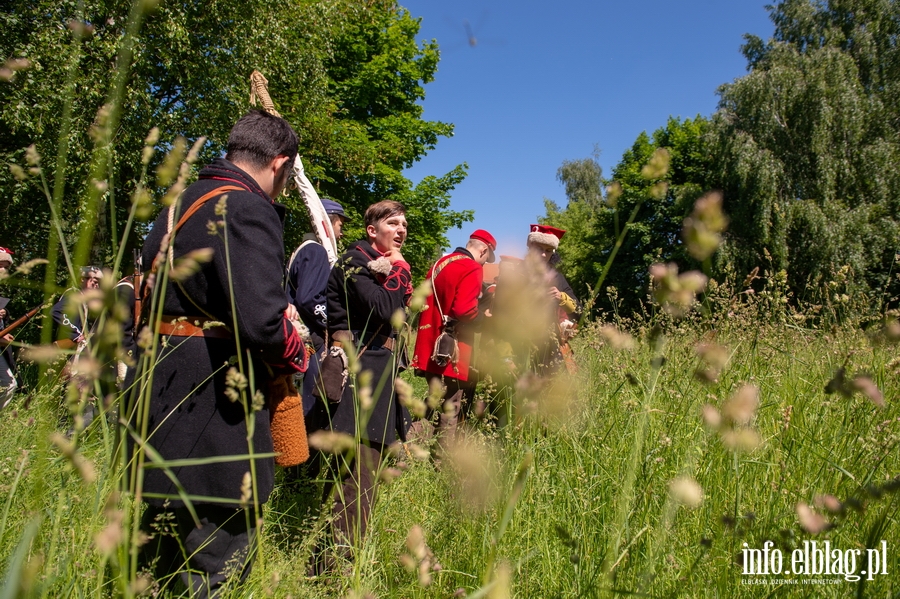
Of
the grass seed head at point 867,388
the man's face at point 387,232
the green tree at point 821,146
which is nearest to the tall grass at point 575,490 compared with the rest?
the grass seed head at point 867,388

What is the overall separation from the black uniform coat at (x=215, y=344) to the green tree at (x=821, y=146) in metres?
19.9

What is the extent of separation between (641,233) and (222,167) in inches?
1181

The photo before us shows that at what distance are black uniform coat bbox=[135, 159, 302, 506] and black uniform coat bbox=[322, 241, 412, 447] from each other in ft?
2.85

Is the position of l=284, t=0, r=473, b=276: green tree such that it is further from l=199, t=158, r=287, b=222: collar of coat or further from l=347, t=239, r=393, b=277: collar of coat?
l=199, t=158, r=287, b=222: collar of coat

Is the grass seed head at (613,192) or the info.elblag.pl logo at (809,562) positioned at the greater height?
the grass seed head at (613,192)

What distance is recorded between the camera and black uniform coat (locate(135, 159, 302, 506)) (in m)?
1.59

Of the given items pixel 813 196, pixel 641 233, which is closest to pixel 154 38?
pixel 813 196

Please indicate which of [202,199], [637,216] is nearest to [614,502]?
[202,199]

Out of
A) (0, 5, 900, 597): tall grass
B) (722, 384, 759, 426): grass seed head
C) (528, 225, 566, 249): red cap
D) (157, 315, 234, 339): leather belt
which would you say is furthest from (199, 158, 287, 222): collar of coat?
(528, 225, 566, 249): red cap

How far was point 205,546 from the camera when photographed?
1585 millimetres

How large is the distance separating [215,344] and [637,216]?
32.7 metres

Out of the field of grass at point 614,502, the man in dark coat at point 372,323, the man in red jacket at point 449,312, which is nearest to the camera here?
the field of grass at point 614,502

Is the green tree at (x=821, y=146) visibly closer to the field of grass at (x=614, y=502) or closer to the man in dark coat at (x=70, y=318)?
the field of grass at (x=614, y=502)

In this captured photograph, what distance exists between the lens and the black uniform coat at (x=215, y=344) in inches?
62.8
